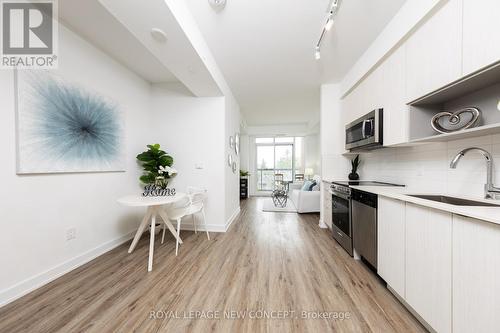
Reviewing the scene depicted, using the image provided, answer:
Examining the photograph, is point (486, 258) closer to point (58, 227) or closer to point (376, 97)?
point (376, 97)

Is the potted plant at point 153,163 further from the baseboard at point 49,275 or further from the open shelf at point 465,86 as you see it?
the open shelf at point 465,86

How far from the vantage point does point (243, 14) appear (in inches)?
70.9

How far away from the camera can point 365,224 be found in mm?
1894

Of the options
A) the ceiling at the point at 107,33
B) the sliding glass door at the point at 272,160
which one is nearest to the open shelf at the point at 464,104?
the ceiling at the point at 107,33

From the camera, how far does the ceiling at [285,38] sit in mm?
1726

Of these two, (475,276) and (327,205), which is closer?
(475,276)

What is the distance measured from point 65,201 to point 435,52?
374 cm

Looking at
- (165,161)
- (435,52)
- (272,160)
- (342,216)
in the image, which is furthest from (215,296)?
(272,160)

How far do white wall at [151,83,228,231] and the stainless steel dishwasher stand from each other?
2.03 metres

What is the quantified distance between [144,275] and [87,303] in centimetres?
45

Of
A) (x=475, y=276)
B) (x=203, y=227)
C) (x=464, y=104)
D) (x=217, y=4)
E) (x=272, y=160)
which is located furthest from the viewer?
(x=272, y=160)

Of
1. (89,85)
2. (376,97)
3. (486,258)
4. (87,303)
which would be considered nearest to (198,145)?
(89,85)

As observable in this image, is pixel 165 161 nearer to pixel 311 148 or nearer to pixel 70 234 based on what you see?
pixel 70 234

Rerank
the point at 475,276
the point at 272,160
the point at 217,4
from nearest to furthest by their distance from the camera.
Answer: the point at 475,276 < the point at 217,4 < the point at 272,160
